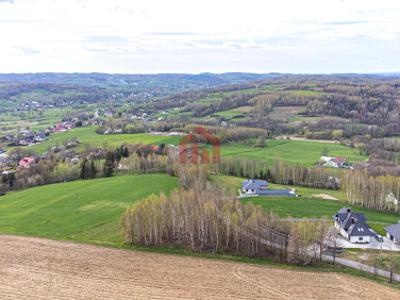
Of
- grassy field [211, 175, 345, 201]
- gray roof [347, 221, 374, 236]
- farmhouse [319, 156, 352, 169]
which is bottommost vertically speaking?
grassy field [211, 175, 345, 201]

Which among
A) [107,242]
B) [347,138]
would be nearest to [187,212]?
[107,242]

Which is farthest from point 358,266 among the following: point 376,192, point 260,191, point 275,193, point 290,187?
point 290,187

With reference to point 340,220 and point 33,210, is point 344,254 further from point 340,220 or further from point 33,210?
point 33,210

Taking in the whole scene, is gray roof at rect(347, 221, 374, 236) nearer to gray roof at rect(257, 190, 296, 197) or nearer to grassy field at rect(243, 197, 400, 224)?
grassy field at rect(243, 197, 400, 224)

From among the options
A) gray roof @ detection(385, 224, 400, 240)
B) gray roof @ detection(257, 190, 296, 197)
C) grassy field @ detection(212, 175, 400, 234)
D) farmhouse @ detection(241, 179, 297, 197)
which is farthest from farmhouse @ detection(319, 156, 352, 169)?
gray roof @ detection(385, 224, 400, 240)

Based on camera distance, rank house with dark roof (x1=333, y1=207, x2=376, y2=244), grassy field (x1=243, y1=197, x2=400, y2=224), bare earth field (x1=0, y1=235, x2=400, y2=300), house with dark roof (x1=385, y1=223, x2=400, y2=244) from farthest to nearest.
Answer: grassy field (x1=243, y1=197, x2=400, y2=224), house with dark roof (x1=333, y1=207, x2=376, y2=244), house with dark roof (x1=385, y1=223, x2=400, y2=244), bare earth field (x1=0, y1=235, x2=400, y2=300)

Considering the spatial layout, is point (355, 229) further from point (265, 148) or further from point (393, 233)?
point (265, 148)
